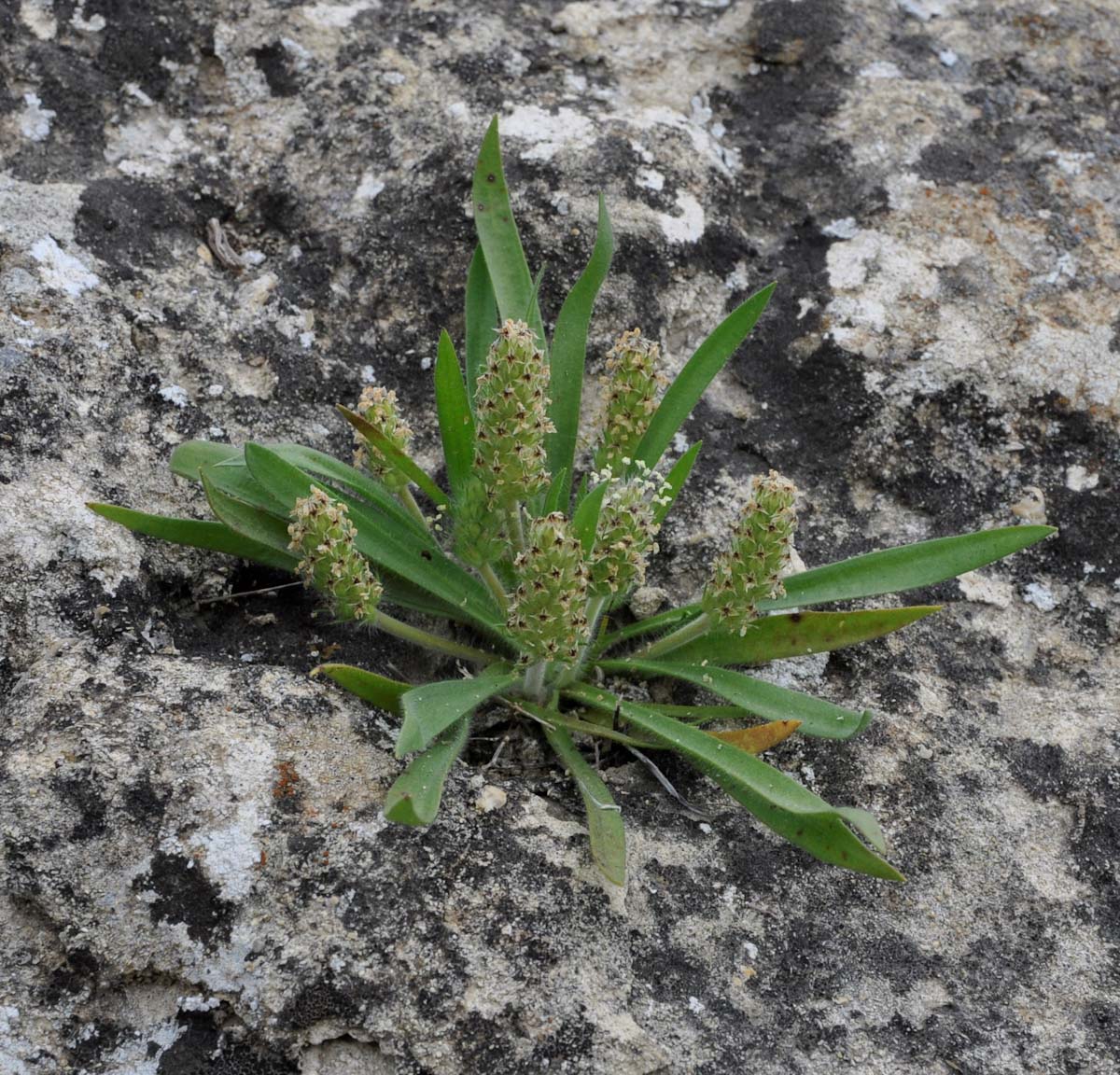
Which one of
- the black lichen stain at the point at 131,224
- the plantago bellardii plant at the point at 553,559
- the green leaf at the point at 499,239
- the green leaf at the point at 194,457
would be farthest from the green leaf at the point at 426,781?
the black lichen stain at the point at 131,224

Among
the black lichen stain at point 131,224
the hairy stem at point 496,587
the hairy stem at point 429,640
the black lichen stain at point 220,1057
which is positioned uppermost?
the black lichen stain at point 131,224

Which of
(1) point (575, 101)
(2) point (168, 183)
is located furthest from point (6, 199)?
(1) point (575, 101)

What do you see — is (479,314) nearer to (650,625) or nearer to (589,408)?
(589,408)

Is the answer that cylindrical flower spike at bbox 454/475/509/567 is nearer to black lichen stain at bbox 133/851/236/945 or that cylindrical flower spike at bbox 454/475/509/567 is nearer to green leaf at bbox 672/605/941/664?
green leaf at bbox 672/605/941/664

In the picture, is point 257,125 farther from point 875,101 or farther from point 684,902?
point 684,902

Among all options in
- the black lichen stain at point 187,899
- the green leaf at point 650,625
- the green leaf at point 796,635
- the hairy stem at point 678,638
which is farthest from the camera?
the green leaf at point 650,625

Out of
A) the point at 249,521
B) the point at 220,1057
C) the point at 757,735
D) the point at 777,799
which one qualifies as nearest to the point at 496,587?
the point at 249,521

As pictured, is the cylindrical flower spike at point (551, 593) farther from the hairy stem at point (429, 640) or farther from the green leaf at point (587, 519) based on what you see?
the hairy stem at point (429, 640)
